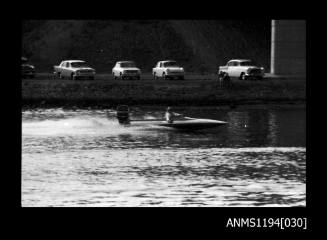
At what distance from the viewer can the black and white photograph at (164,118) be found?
23000 mm

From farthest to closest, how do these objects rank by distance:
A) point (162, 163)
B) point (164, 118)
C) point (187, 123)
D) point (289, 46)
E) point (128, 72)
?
1. point (289, 46)
2. point (128, 72)
3. point (164, 118)
4. point (187, 123)
5. point (162, 163)

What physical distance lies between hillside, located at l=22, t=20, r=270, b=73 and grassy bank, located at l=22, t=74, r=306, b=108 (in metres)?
26.5

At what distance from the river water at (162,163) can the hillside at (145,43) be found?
40.0 meters

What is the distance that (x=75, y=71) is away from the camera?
2440 inches

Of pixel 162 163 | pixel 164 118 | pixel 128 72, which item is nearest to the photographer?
pixel 162 163

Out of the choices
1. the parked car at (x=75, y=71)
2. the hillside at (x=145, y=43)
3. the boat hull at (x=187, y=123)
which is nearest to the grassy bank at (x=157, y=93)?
the parked car at (x=75, y=71)

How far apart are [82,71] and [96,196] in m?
40.7

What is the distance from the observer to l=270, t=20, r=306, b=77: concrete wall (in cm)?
6644

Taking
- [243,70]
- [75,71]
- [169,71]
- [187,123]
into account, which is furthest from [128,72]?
[187,123]

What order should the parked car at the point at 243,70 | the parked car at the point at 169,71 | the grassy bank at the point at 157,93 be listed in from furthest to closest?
the parked car at the point at 169,71 < the parked car at the point at 243,70 < the grassy bank at the point at 157,93

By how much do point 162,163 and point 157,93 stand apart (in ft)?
87.1

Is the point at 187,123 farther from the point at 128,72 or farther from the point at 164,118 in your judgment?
the point at 128,72

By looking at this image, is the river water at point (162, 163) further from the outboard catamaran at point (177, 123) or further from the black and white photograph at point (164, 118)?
the outboard catamaran at point (177, 123)
